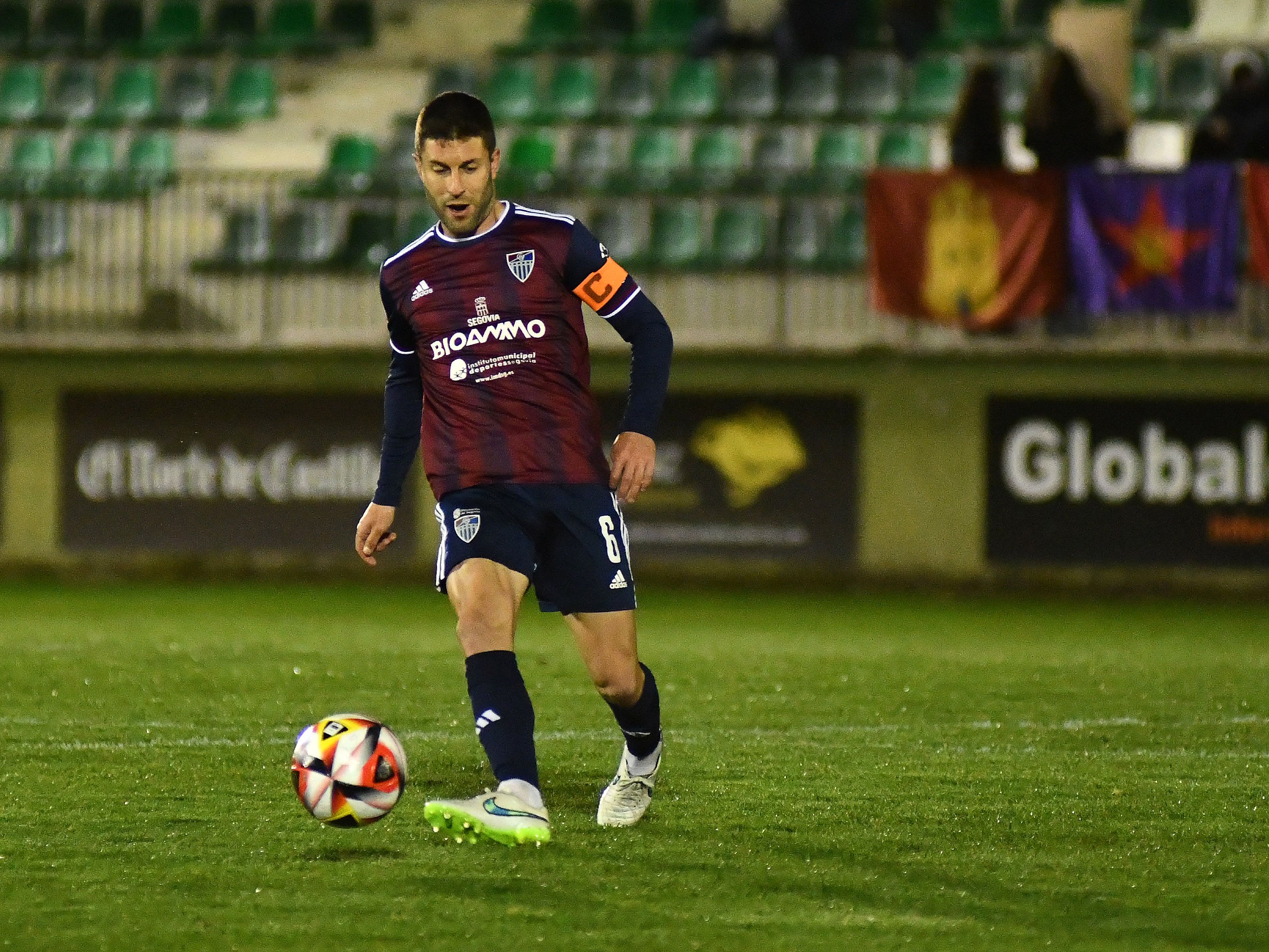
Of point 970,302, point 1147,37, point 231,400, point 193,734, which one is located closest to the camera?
point 193,734

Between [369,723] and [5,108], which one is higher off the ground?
[5,108]

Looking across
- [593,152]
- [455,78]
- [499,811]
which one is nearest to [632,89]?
[593,152]

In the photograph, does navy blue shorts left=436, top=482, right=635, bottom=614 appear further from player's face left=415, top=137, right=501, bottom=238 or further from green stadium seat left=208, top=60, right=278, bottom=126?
green stadium seat left=208, top=60, right=278, bottom=126

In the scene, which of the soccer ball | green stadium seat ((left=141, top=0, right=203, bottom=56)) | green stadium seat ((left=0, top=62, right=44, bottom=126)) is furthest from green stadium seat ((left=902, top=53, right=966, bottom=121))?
the soccer ball

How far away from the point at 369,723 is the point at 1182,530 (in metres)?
9.98

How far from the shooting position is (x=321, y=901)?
4395mm

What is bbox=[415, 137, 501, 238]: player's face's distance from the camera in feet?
16.4

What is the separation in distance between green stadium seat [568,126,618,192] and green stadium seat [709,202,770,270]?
1.57 metres

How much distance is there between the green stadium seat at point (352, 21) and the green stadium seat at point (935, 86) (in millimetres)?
5892

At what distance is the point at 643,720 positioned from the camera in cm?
548

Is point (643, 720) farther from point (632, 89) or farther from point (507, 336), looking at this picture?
point (632, 89)

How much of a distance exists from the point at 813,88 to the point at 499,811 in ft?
44.1

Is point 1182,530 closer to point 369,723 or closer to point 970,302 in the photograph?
point 970,302

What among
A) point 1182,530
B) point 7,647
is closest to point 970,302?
point 1182,530
